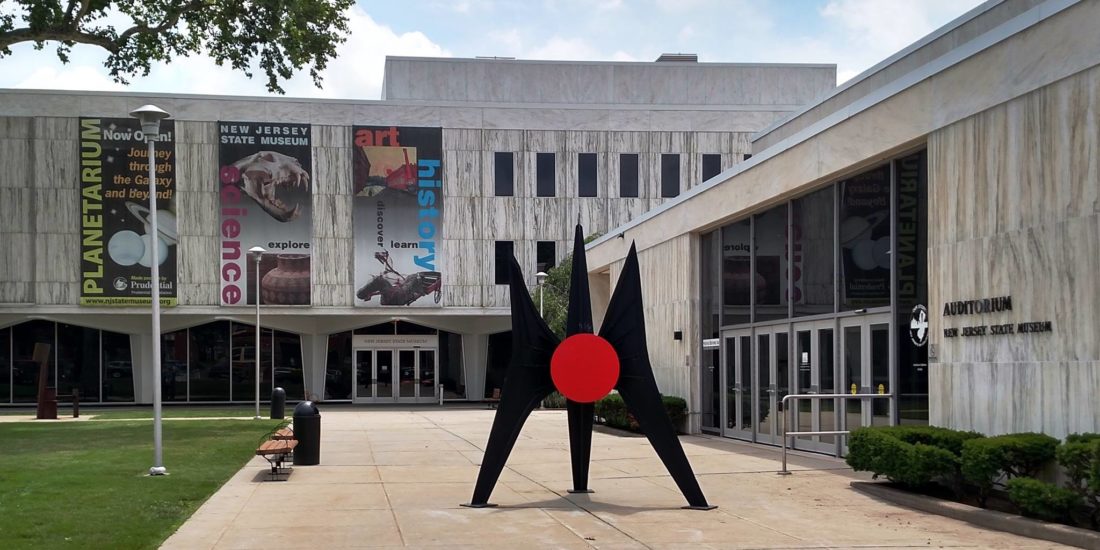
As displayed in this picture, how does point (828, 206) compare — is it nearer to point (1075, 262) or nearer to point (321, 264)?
point (1075, 262)

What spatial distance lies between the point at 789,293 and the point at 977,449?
30.9 feet

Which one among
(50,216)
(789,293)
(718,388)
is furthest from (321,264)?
(789,293)

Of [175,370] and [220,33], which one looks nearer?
[220,33]

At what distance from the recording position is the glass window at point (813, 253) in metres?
19.1

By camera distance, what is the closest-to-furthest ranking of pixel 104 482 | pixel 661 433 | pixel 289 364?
1. pixel 661 433
2. pixel 104 482
3. pixel 289 364

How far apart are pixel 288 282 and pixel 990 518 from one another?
36999 millimetres

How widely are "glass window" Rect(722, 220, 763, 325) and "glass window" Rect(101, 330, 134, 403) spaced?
3174 centimetres

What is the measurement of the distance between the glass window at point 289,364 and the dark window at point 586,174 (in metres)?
13.7

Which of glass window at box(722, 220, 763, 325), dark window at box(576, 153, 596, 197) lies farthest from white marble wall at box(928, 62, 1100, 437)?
dark window at box(576, 153, 596, 197)

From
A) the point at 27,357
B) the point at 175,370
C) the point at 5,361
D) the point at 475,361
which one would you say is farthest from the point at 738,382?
the point at 5,361

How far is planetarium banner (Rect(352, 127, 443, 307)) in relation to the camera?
1789 inches


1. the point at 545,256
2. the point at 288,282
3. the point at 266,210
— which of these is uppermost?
the point at 266,210

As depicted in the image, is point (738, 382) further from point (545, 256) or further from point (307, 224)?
point (307, 224)

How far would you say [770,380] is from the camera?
21.7 m
